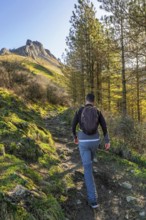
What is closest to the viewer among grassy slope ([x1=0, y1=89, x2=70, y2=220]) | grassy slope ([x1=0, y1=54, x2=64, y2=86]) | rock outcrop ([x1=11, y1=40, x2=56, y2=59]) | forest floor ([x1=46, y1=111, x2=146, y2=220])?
grassy slope ([x1=0, y1=89, x2=70, y2=220])

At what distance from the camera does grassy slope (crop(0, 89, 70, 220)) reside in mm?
4133

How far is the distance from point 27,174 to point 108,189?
1.91 meters

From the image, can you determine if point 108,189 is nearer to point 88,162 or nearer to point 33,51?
point 88,162

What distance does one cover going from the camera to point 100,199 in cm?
544

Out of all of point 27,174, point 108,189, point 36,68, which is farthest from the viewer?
point 36,68

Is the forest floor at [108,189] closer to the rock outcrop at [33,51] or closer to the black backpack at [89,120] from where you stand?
the black backpack at [89,120]

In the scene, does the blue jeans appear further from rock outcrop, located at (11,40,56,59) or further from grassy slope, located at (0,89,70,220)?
rock outcrop, located at (11,40,56,59)

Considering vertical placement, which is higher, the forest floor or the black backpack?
the black backpack

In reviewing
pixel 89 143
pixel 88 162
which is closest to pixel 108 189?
pixel 88 162

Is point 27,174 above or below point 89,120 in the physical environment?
below

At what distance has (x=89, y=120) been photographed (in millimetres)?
5176

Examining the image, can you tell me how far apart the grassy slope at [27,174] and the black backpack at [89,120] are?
53.7 inches

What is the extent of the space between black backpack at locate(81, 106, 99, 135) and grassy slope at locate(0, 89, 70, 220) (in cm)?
136

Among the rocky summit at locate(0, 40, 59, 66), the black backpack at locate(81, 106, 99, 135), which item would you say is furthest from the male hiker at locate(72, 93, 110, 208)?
the rocky summit at locate(0, 40, 59, 66)
